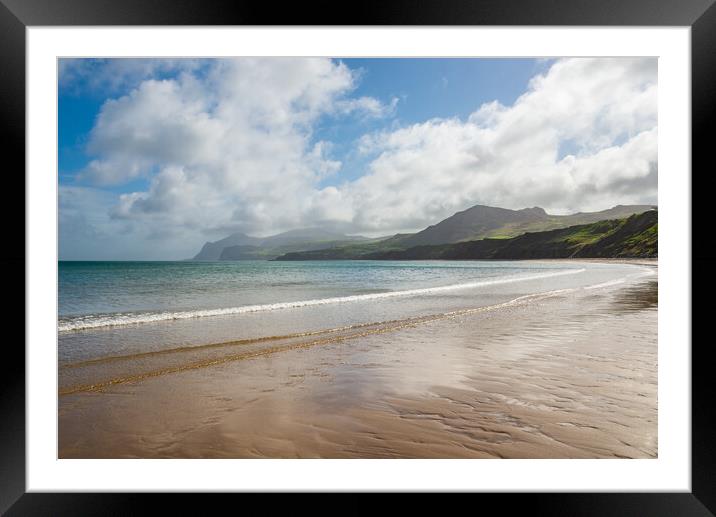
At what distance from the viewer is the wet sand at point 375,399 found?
6.40 feet

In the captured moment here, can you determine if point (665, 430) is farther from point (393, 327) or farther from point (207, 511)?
point (393, 327)

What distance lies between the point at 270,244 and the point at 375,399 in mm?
33470

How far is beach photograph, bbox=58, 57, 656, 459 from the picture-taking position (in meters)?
2.19

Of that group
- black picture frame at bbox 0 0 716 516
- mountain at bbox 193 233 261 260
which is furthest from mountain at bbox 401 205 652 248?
black picture frame at bbox 0 0 716 516

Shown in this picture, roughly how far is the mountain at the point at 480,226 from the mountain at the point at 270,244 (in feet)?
2.25

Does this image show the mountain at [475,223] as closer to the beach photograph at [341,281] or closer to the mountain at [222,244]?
the beach photograph at [341,281]

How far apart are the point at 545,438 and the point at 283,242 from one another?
34293 mm

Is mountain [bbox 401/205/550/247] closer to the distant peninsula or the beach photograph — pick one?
the distant peninsula

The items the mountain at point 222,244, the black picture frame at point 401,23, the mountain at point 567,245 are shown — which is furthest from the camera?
the mountain at point 567,245

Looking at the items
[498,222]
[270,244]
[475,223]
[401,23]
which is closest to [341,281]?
[401,23]

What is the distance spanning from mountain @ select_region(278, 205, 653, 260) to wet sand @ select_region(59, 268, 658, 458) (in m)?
30.8

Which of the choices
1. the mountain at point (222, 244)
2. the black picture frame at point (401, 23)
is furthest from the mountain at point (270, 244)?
the black picture frame at point (401, 23)

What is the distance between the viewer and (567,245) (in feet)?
137

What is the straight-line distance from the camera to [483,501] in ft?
5.58
